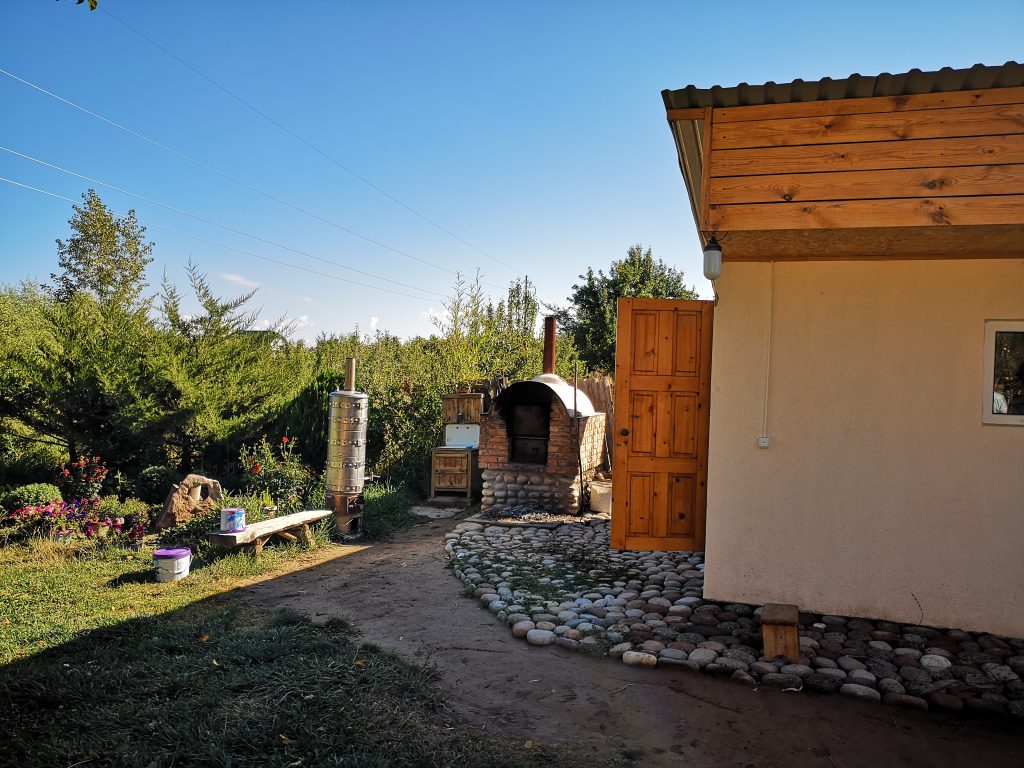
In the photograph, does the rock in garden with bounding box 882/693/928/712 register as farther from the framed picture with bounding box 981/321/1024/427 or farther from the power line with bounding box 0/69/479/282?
the power line with bounding box 0/69/479/282

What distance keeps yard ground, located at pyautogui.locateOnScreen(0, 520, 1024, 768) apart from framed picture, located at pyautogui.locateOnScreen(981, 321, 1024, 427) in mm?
2297

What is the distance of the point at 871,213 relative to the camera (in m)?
3.93

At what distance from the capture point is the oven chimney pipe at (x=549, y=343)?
34.2 feet

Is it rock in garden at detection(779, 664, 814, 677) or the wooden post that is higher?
the wooden post

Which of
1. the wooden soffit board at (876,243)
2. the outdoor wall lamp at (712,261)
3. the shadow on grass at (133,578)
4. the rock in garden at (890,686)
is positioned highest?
the wooden soffit board at (876,243)

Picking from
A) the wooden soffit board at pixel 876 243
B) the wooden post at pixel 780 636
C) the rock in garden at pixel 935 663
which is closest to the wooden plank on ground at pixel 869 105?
the wooden soffit board at pixel 876 243

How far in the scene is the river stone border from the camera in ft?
12.5

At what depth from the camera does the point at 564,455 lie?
29.9ft

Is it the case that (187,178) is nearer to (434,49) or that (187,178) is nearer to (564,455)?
(434,49)

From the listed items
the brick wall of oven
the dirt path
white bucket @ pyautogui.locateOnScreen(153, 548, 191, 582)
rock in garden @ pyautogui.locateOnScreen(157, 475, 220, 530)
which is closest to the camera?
the dirt path

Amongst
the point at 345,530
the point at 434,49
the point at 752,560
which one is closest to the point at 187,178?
the point at 434,49

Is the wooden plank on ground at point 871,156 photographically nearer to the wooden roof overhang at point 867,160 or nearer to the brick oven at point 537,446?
the wooden roof overhang at point 867,160

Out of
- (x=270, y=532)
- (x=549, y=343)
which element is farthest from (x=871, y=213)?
(x=549, y=343)

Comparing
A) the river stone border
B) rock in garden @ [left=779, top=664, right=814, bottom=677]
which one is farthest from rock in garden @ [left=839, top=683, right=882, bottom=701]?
rock in garden @ [left=779, top=664, right=814, bottom=677]
